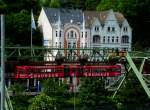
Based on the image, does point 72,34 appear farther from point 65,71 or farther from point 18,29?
point 65,71

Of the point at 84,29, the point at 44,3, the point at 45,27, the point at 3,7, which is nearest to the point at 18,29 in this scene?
the point at 45,27

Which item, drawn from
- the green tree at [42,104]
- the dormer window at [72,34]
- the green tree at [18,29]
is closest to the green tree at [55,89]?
the green tree at [42,104]

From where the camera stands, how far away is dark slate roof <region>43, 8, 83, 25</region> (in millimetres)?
99000

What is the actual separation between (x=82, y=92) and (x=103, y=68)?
17.1 feet

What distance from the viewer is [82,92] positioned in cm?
5506

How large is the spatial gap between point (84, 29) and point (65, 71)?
42.9 metres

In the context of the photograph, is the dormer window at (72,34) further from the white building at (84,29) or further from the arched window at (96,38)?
the arched window at (96,38)

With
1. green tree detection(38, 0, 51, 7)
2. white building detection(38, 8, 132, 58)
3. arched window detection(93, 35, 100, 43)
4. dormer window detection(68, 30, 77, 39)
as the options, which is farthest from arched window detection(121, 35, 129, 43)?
green tree detection(38, 0, 51, 7)

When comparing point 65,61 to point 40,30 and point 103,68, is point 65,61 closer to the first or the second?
point 103,68

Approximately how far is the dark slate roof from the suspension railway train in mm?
39658

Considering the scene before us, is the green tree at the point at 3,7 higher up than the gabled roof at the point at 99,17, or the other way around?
the green tree at the point at 3,7

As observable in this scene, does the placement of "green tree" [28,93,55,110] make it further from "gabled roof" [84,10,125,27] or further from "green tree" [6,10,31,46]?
"gabled roof" [84,10,125,27]

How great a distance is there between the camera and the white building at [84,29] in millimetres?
98375

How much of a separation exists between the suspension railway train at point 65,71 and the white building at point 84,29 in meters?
38.8
